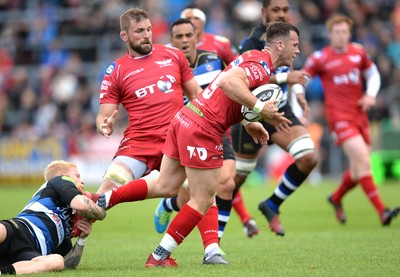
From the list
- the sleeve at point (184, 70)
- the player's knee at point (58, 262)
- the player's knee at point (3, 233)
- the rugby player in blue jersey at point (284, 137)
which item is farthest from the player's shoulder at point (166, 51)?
the player's knee at point (3, 233)

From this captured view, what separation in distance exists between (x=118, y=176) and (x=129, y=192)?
0.67 metres

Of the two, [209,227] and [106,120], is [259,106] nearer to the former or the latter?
[209,227]

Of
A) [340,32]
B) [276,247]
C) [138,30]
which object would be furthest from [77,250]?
[340,32]

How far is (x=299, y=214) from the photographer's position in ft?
48.6

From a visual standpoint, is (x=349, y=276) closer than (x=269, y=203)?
Yes

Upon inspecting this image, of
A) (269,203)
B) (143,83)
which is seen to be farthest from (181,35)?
(269,203)

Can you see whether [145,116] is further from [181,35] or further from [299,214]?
[299,214]

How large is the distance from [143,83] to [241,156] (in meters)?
2.72

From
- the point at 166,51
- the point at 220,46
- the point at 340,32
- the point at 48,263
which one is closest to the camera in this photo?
the point at 48,263

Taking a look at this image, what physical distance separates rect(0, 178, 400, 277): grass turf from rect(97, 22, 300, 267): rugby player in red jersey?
0.46 meters

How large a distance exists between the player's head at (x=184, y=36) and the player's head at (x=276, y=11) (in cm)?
106

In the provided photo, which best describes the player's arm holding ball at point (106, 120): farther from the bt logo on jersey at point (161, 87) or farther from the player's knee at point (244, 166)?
the player's knee at point (244, 166)

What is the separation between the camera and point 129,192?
791 cm

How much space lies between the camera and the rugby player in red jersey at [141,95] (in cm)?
873
